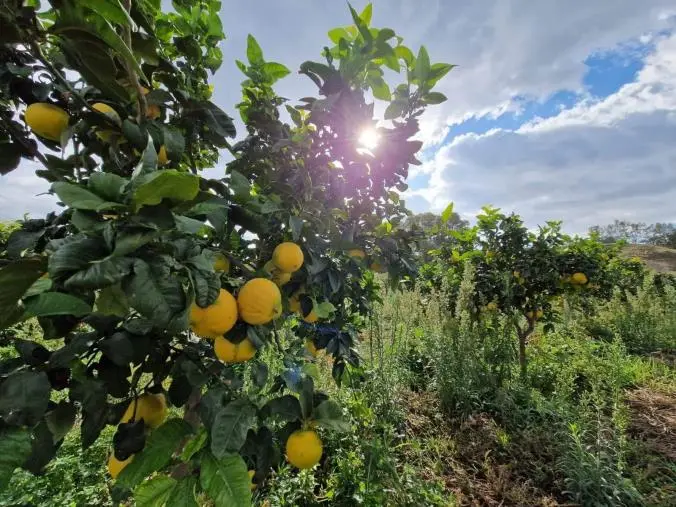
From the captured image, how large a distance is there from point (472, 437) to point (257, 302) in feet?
9.51

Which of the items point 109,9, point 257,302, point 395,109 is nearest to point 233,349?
point 257,302

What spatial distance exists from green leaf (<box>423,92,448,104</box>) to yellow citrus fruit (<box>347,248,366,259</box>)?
63 centimetres

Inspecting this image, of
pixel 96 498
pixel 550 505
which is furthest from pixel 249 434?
pixel 550 505

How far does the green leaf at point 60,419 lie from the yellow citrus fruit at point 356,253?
0.97 meters

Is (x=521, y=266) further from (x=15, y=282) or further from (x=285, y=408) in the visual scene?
(x=15, y=282)

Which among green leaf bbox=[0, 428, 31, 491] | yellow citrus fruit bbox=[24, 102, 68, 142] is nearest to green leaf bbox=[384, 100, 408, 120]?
yellow citrus fruit bbox=[24, 102, 68, 142]

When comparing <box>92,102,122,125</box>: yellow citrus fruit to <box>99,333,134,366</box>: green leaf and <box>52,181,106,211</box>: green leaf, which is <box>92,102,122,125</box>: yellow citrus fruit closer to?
<box>52,181,106,211</box>: green leaf

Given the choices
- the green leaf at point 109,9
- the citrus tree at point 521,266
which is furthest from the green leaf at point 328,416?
the citrus tree at point 521,266

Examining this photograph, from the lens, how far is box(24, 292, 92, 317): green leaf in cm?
43

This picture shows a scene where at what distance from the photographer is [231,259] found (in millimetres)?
946

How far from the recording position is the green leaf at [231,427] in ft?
2.46

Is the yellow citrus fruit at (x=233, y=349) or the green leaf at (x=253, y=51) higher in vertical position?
the green leaf at (x=253, y=51)

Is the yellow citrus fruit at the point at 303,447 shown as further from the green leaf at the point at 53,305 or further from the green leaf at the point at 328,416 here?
the green leaf at the point at 53,305

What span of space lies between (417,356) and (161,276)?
14.7 feet
